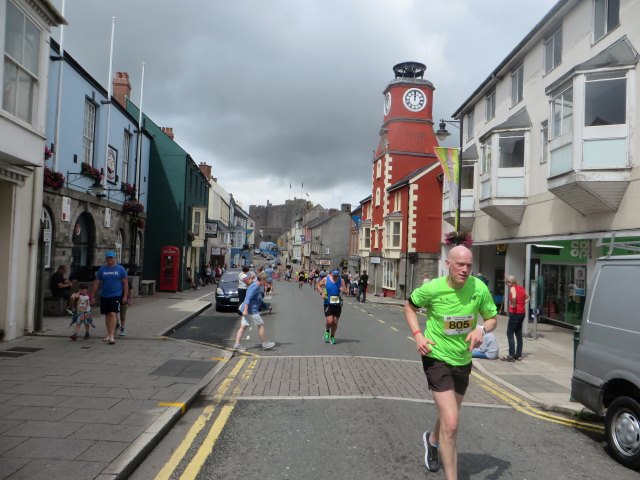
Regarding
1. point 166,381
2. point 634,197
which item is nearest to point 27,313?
point 166,381

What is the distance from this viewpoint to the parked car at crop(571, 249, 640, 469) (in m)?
4.88

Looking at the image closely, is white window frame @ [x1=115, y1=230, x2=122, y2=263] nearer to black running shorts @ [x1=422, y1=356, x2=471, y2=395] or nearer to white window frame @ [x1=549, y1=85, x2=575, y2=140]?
white window frame @ [x1=549, y1=85, x2=575, y2=140]

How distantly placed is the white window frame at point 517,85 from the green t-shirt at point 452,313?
17.4 meters

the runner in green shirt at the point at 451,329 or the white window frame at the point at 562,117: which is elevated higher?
the white window frame at the point at 562,117

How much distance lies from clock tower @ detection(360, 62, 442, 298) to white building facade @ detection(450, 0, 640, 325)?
30.5 ft

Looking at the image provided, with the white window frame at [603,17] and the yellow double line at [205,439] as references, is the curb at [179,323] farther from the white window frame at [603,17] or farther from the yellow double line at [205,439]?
the white window frame at [603,17]

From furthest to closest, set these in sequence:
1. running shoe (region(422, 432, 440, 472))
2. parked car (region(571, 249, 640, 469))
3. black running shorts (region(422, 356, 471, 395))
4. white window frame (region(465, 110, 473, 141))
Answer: white window frame (region(465, 110, 473, 141)) → parked car (region(571, 249, 640, 469)) → running shoe (region(422, 432, 440, 472)) → black running shorts (region(422, 356, 471, 395))

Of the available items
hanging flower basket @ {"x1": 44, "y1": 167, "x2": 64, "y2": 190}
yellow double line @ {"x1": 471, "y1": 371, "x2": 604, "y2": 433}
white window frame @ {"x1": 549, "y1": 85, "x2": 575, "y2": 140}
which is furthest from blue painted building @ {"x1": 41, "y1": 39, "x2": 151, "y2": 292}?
white window frame @ {"x1": 549, "y1": 85, "x2": 575, "y2": 140}

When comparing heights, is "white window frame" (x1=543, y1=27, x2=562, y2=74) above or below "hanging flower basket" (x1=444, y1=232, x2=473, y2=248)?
above

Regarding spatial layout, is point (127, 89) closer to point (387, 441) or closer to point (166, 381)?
point (166, 381)

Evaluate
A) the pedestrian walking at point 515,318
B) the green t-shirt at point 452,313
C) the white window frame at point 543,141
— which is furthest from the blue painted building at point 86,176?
the white window frame at point 543,141

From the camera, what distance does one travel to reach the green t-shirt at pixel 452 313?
417 cm

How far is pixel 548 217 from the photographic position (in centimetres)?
1666

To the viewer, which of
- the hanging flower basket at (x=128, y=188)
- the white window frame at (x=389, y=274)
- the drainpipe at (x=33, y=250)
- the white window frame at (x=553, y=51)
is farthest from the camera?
the white window frame at (x=389, y=274)
